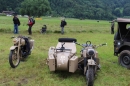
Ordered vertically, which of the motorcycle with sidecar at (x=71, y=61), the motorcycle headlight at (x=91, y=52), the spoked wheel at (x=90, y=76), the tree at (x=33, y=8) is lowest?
the spoked wheel at (x=90, y=76)

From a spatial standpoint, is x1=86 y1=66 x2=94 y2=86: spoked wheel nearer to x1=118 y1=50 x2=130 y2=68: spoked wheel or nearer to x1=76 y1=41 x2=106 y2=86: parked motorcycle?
x1=76 y1=41 x2=106 y2=86: parked motorcycle

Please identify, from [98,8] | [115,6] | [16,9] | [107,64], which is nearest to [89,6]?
[98,8]

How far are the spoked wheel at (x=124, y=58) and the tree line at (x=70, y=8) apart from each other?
79.4 metres

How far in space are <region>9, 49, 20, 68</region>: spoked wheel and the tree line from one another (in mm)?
79633

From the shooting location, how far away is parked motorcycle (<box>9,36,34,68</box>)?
764cm

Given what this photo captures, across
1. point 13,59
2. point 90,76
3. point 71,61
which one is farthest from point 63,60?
point 13,59

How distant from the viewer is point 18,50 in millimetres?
8062

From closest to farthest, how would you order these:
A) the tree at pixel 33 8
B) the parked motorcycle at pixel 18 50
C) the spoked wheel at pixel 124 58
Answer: the parked motorcycle at pixel 18 50 → the spoked wheel at pixel 124 58 → the tree at pixel 33 8

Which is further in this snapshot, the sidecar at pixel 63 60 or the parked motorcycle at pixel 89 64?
the sidecar at pixel 63 60

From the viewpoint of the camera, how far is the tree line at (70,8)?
288 feet

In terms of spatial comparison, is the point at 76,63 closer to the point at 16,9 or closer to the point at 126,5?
the point at 16,9

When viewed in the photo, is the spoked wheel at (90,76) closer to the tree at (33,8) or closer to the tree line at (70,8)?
the tree at (33,8)

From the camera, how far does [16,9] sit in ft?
307

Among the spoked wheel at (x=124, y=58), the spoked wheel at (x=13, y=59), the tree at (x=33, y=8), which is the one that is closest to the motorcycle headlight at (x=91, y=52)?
the spoked wheel at (x=124, y=58)
